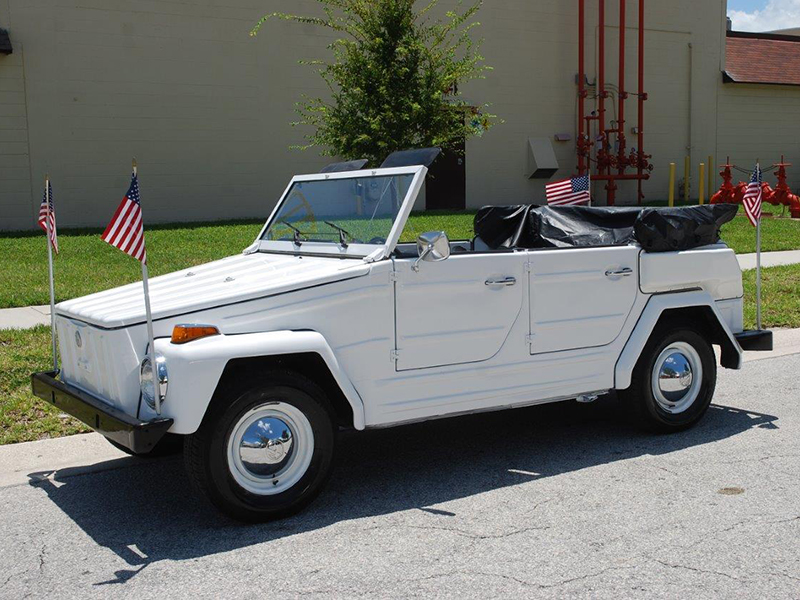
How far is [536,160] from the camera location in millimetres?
22719

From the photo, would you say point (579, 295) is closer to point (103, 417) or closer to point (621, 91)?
point (103, 417)

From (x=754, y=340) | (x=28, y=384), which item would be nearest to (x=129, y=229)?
(x=28, y=384)

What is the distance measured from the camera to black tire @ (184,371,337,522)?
451 cm

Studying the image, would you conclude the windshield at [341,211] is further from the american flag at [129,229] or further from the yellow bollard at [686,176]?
the yellow bollard at [686,176]

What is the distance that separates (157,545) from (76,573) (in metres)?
0.42

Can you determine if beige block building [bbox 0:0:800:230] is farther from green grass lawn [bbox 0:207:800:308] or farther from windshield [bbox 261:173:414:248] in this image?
windshield [bbox 261:173:414:248]

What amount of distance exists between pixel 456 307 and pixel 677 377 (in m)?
1.85

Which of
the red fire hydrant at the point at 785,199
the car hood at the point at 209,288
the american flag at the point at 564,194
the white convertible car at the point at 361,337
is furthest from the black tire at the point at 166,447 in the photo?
the red fire hydrant at the point at 785,199

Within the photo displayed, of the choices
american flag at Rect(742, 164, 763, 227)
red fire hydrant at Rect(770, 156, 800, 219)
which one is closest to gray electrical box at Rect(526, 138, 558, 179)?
red fire hydrant at Rect(770, 156, 800, 219)

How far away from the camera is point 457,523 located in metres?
4.69

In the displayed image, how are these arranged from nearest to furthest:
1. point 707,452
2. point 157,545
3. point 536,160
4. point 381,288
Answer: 1. point 157,545
2. point 381,288
3. point 707,452
4. point 536,160

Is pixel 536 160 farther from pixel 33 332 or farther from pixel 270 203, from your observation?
pixel 33 332

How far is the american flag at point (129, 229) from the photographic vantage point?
15.0 feet

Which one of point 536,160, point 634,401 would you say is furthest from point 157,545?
point 536,160
